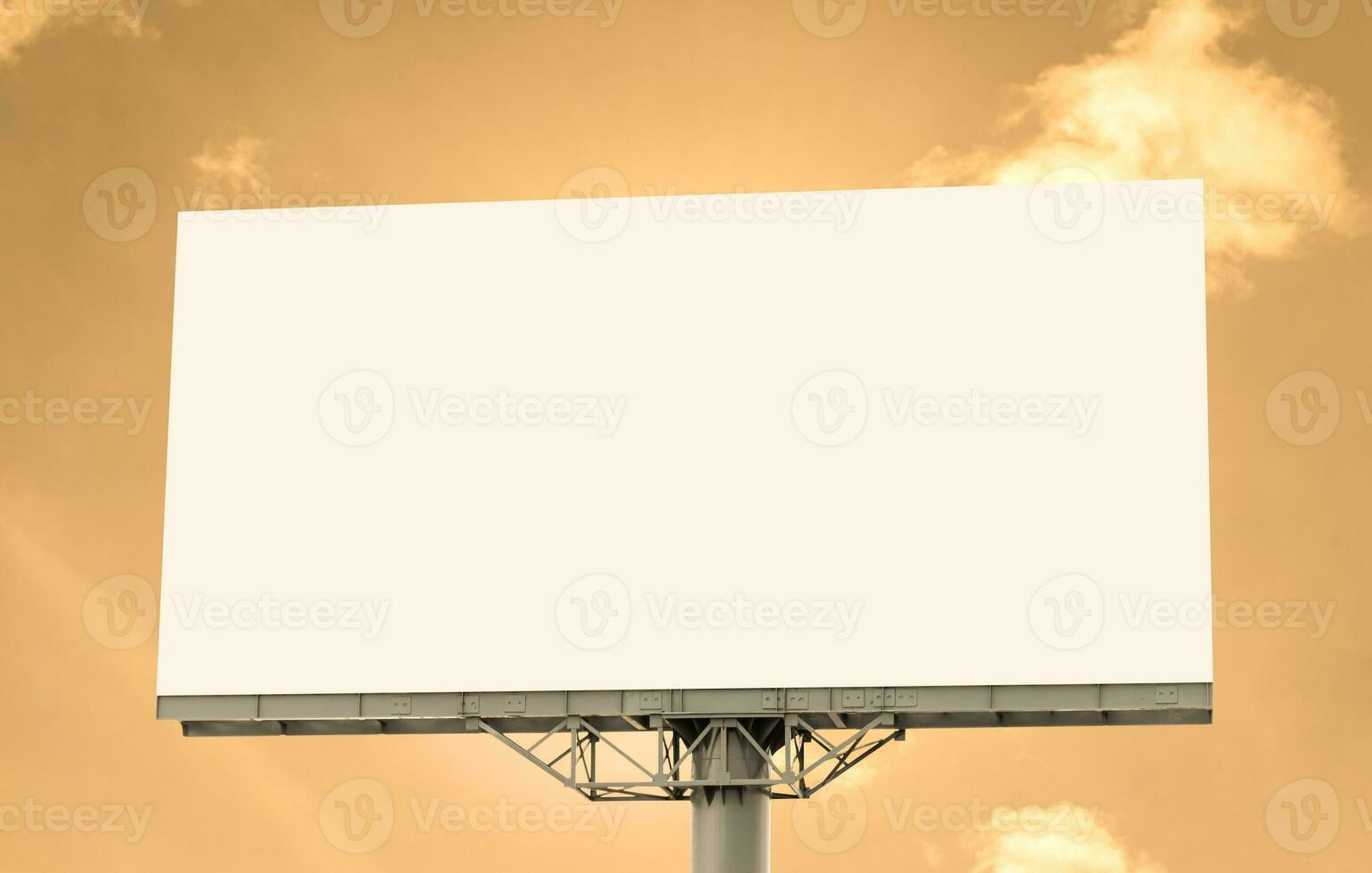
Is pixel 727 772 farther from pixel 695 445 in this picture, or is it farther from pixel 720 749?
pixel 695 445

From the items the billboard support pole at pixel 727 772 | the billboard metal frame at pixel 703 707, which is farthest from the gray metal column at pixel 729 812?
the billboard metal frame at pixel 703 707

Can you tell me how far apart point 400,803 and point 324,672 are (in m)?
12.3

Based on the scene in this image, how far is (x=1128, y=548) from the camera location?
21391mm

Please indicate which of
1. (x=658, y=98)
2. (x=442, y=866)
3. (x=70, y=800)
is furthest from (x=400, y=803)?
(x=658, y=98)

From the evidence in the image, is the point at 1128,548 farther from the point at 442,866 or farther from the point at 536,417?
the point at 442,866

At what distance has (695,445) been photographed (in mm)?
22172

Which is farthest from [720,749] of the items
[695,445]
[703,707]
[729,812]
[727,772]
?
[695,445]

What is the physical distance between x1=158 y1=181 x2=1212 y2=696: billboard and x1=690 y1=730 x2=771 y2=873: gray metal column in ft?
3.09

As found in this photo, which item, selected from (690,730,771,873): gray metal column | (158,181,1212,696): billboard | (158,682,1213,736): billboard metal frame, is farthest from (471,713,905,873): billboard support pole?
(158,181,1212,696): billboard

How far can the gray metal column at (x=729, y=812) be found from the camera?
21219mm

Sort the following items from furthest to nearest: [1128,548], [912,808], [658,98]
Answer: [658,98], [912,808], [1128,548]

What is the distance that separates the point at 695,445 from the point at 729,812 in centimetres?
467

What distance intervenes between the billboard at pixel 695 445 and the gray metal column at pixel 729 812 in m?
0.94

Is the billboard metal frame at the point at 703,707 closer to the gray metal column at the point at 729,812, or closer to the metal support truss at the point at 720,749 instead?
the metal support truss at the point at 720,749
